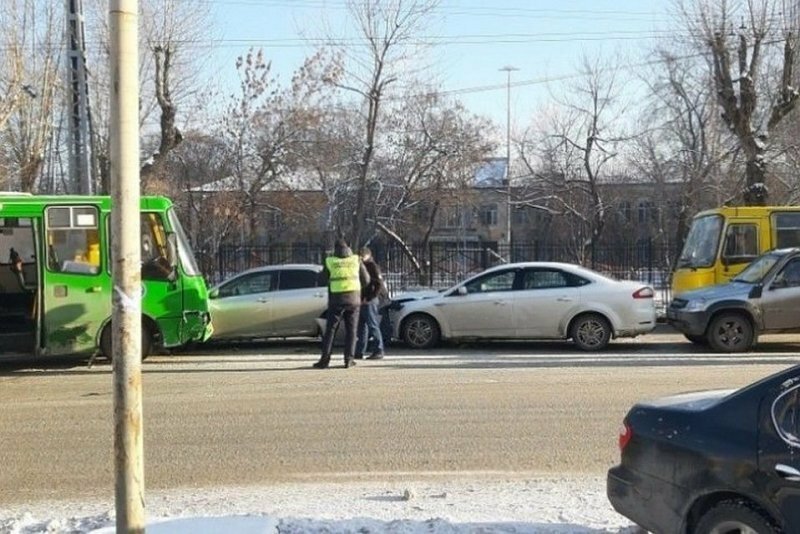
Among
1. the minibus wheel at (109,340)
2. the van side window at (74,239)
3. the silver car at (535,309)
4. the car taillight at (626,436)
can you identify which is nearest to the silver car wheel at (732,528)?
the car taillight at (626,436)

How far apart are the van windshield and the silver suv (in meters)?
2.40

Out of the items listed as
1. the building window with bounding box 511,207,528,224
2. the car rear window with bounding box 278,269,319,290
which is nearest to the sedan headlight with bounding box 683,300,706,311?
the car rear window with bounding box 278,269,319,290

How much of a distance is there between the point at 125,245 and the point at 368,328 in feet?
33.3

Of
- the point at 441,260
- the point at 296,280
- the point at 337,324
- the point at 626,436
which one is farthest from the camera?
the point at 441,260

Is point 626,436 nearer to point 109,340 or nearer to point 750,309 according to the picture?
point 109,340

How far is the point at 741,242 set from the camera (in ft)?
58.6

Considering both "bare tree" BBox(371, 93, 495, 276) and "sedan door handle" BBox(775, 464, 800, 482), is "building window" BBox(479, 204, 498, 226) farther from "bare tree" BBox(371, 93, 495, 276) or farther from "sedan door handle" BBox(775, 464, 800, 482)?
"sedan door handle" BBox(775, 464, 800, 482)

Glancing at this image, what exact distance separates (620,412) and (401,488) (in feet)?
11.5

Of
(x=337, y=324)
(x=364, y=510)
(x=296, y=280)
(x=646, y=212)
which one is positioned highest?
(x=646, y=212)

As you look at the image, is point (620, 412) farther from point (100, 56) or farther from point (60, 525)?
point (100, 56)

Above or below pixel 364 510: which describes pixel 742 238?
above

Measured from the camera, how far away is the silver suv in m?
15.1

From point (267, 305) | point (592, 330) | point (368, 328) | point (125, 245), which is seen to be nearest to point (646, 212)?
point (592, 330)

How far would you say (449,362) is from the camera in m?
13.9
